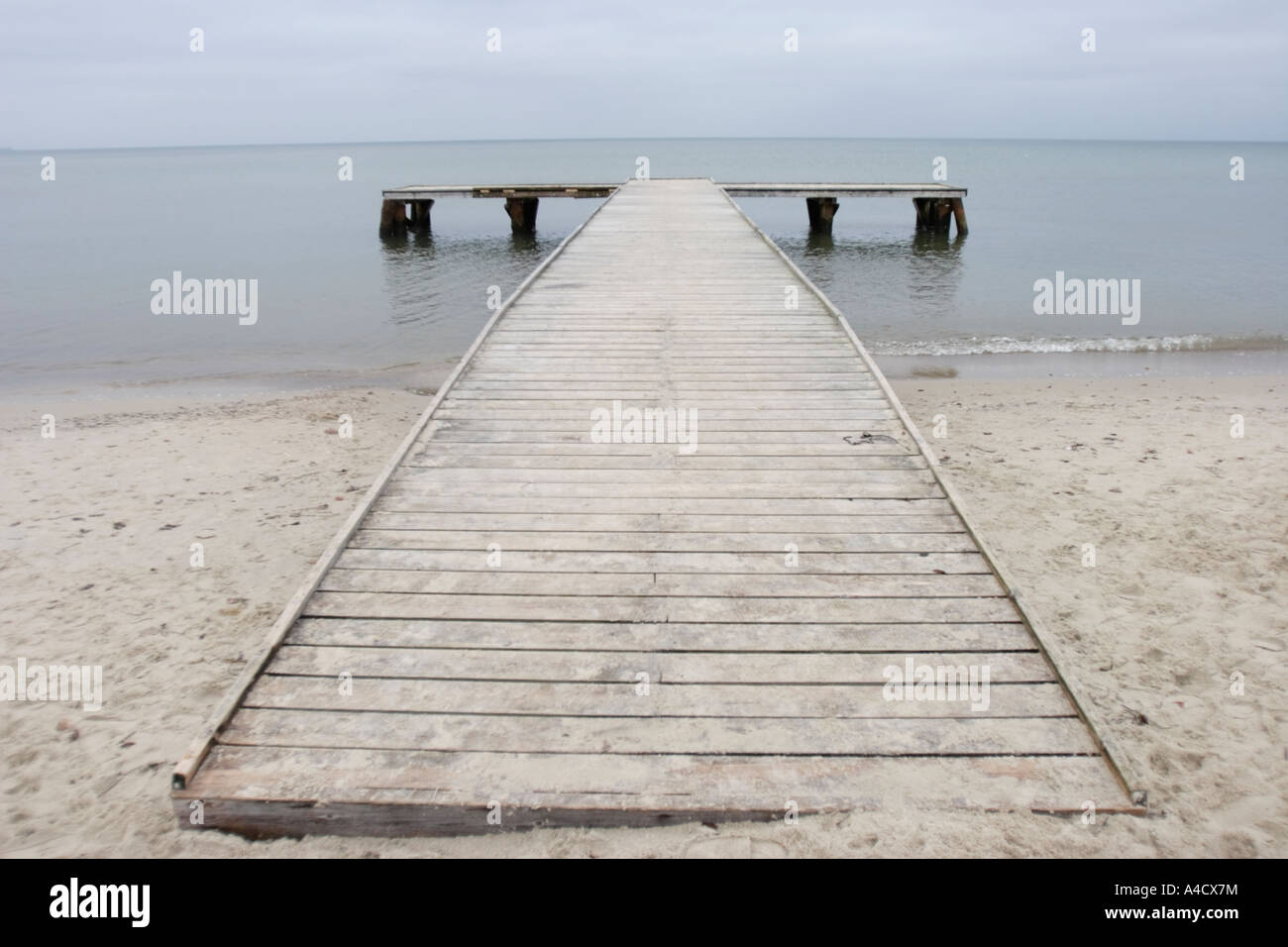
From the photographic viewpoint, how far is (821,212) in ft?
90.7

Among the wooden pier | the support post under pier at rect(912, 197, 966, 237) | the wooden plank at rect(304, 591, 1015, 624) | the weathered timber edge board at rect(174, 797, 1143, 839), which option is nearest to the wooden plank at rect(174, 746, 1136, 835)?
the weathered timber edge board at rect(174, 797, 1143, 839)

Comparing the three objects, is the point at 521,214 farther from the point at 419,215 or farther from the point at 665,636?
the point at 665,636

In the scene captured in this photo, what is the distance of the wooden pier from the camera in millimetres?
24906

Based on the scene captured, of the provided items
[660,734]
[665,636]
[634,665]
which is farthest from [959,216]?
[660,734]

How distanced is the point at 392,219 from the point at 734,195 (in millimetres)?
12034

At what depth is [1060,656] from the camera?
3.92m

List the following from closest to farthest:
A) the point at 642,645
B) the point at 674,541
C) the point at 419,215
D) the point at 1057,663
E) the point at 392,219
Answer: the point at 1057,663 → the point at 642,645 → the point at 674,541 → the point at 392,219 → the point at 419,215

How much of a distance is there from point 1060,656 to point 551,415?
4.04 m

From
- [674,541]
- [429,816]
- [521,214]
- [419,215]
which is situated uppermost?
[419,215]

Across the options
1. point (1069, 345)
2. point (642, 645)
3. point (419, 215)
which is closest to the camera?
point (642, 645)

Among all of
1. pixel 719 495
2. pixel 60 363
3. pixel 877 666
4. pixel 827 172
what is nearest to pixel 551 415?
pixel 719 495

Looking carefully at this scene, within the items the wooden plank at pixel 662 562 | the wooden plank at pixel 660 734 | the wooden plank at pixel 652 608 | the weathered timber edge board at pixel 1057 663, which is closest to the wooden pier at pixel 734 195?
the weathered timber edge board at pixel 1057 663
